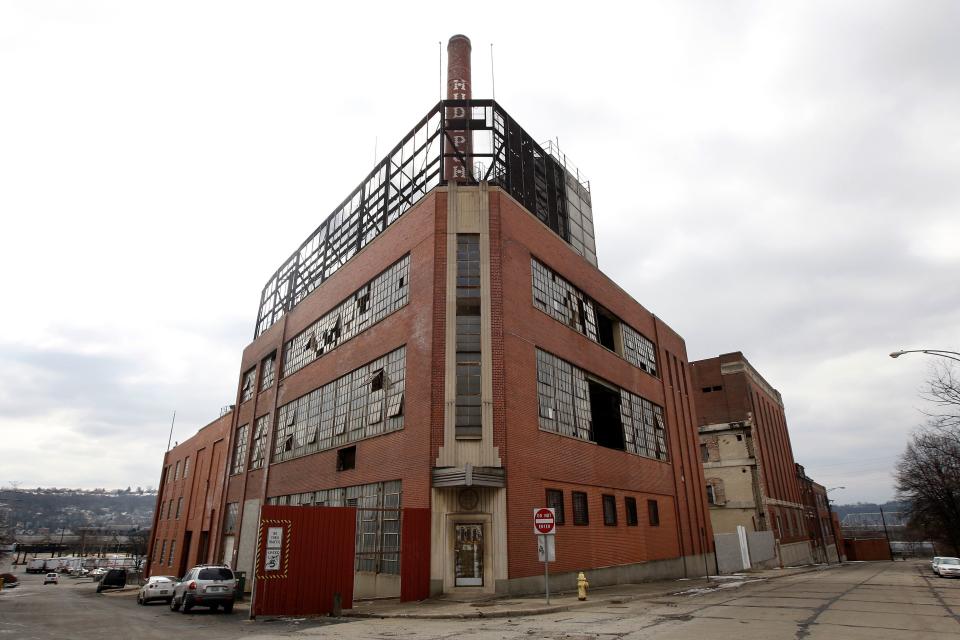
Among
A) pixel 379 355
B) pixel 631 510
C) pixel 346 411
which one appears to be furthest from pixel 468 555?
pixel 631 510

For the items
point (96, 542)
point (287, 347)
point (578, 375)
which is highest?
point (287, 347)

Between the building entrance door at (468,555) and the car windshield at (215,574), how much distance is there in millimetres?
8311

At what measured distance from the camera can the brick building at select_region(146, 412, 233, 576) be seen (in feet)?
140

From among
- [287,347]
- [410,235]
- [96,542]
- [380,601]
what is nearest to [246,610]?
[380,601]

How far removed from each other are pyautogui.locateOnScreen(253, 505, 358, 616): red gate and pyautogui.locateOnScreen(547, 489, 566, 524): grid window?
8297mm

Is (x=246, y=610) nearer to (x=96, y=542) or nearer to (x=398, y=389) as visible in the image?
(x=398, y=389)

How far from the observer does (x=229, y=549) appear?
37.8 meters

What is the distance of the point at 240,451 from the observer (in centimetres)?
4059

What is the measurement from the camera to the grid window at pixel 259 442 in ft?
121

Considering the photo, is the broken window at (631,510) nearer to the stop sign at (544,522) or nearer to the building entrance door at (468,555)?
the building entrance door at (468,555)

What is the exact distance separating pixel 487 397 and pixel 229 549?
88.5 ft

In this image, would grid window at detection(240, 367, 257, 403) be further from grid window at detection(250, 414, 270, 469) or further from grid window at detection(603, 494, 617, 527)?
grid window at detection(603, 494, 617, 527)

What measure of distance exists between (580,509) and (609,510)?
115 inches

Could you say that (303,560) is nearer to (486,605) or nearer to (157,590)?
(486,605)
